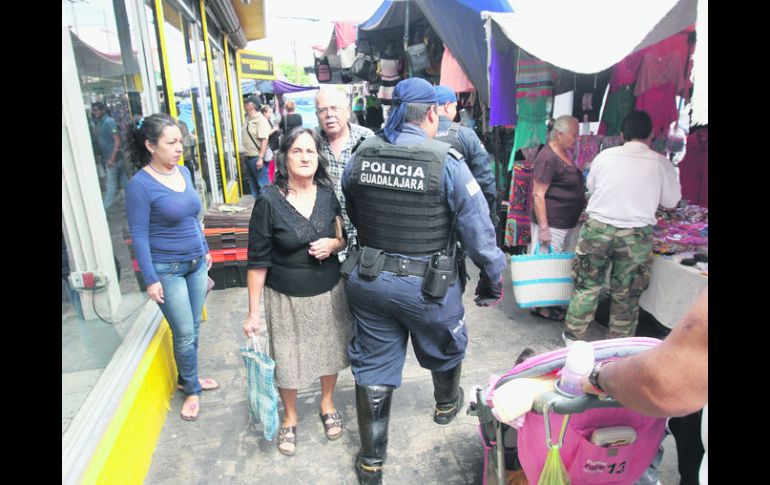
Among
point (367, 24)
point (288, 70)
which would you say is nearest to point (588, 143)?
point (367, 24)

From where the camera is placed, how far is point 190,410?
284 centimetres

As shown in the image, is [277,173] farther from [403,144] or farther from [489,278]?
[489,278]

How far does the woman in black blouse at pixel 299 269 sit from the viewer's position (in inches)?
90.1

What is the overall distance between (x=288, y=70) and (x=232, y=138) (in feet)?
130

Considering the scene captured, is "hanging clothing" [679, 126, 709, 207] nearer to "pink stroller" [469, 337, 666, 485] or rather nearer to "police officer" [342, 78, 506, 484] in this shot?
"police officer" [342, 78, 506, 484]

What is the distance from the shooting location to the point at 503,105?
13.9 ft

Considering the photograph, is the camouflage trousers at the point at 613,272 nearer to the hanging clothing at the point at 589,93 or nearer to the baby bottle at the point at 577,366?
the hanging clothing at the point at 589,93

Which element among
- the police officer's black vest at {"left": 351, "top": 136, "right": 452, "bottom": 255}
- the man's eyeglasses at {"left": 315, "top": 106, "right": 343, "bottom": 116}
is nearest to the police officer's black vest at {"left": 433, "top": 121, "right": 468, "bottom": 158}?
the man's eyeglasses at {"left": 315, "top": 106, "right": 343, "bottom": 116}

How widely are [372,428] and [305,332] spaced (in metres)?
0.60

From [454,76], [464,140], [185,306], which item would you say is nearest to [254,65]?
[454,76]

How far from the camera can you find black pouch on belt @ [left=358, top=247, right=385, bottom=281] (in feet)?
7.10

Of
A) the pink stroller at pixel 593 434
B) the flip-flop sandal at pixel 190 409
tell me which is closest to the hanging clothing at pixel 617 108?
the pink stroller at pixel 593 434

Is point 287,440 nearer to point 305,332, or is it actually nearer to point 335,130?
point 305,332

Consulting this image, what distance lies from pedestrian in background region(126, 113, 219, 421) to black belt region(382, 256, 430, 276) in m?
1.30
